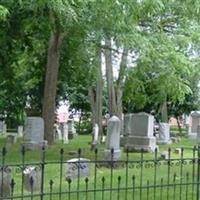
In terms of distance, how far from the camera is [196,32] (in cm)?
2078

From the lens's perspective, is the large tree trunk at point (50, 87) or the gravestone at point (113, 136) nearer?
the gravestone at point (113, 136)

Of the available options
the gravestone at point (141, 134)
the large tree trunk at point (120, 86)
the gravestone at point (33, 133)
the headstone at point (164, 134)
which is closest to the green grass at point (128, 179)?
the gravestone at point (33, 133)

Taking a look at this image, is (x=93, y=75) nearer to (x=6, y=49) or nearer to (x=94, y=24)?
(x=6, y=49)

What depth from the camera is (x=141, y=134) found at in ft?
70.0

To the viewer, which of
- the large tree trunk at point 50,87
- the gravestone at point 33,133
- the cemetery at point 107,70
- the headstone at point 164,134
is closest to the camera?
the cemetery at point 107,70

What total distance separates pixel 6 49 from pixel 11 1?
6.95 m

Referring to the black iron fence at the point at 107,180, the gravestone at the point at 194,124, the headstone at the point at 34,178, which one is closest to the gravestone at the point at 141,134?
the black iron fence at the point at 107,180

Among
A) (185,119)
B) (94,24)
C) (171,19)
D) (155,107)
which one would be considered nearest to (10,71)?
(171,19)

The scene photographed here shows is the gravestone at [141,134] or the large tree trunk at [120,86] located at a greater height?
the large tree trunk at [120,86]

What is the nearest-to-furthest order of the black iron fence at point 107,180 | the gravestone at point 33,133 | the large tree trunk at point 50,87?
1. the black iron fence at point 107,180
2. the gravestone at point 33,133
3. the large tree trunk at point 50,87

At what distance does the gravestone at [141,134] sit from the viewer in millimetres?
20938

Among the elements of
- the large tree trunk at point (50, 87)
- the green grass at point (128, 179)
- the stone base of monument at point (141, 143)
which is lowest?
the green grass at point (128, 179)

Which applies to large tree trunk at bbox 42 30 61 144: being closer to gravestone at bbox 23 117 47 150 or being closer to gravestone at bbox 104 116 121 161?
gravestone at bbox 23 117 47 150

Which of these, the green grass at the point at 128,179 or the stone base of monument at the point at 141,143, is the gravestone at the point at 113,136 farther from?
the stone base of monument at the point at 141,143
